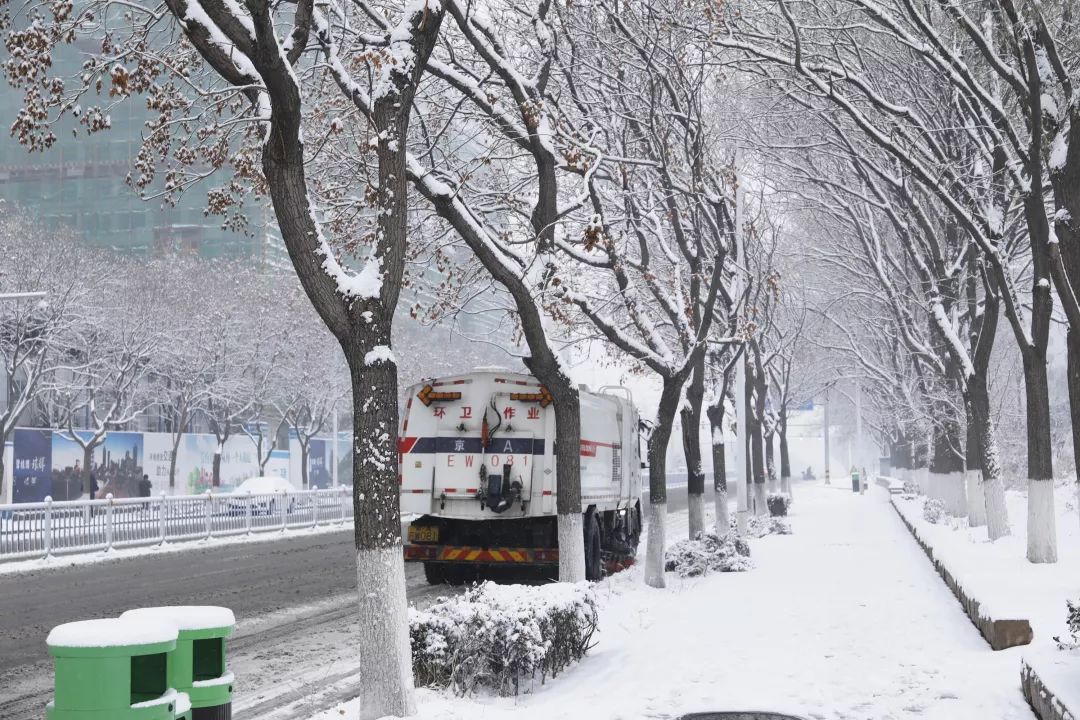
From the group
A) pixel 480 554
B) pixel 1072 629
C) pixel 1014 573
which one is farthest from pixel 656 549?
pixel 1072 629

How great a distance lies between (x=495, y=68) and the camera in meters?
14.4

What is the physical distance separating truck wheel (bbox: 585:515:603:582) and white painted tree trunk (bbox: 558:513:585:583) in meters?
4.76

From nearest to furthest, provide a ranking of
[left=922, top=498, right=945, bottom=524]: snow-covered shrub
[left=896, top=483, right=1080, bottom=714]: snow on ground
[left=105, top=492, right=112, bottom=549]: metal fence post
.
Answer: [left=896, top=483, right=1080, bottom=714]: snow on ground < [left=105, top=492, right=112, bottom=549]: metal fence post < [left=922, top=498, right=945, bottom=524]: snow-covered shrub

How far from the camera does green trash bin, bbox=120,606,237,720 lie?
5.79 metres

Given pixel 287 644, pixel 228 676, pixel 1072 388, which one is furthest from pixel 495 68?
pixel 228 676

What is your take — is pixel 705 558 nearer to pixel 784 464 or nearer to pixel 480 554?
pixel 480 554

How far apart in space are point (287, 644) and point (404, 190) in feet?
20.6

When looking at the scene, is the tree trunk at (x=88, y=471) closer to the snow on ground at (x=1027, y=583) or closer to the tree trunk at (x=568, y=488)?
the snow on ground at (x=1027, y=583)

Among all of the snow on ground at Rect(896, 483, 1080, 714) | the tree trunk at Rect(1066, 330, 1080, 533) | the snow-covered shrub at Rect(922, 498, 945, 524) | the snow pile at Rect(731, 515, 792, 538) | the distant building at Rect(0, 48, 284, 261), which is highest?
the distant building at Rect(0, 48, 284, 261)

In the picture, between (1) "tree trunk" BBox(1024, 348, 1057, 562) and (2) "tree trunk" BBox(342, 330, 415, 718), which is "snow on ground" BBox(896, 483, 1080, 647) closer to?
(1) "tree trunk" BBox(1024, 348, 1057, 562)

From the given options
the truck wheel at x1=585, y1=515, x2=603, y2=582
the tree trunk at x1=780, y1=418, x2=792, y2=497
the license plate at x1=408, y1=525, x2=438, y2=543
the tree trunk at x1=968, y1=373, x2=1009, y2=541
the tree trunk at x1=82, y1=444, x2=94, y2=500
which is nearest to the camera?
the license plate at x1=408, y1=525, x2=438, y2=543

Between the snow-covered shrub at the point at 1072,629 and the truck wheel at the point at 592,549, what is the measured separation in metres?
10.7

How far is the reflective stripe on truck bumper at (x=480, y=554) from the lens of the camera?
1830 cm

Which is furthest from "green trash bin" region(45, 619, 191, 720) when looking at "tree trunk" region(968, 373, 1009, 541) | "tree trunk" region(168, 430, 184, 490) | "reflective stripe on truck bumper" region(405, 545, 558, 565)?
"tree trunk" region(168, 430, 184, 490)
